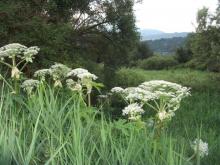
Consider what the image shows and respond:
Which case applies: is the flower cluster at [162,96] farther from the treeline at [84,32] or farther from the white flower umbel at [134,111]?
the treeline at [84,32]

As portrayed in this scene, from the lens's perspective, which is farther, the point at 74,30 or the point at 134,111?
the point at 74,30

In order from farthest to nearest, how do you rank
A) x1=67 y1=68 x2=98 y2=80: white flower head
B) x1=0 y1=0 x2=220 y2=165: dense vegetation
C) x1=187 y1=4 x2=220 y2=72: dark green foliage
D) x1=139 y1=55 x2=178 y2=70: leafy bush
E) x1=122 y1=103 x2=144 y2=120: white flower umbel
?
x1=139 y1=55 x2=178 y2=70: leafy bush
x1=187 y1=4 x2=220 y2=72: dark green foliage
x1=67 y1=68 x2=98 y2=80: white flower head
x1=122 y1=103 x2=144 y2=120: white flower umbel
x1=0 y1=0 x2=220 y2=165: dense vegetation

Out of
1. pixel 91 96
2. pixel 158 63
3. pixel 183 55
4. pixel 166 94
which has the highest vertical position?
pixel 166 94

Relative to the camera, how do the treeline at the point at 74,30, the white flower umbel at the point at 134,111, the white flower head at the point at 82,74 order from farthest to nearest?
the treeline at the point at 74,30, the white flower head at the point at 82,74, the white flower umbel at the point at 134,111

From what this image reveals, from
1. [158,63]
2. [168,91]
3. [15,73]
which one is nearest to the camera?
[168,91]

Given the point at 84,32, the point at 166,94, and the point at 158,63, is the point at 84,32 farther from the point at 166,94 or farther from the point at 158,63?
the point at 158,63

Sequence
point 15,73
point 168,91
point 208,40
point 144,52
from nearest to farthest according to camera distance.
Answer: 1. point 168,91
2. point 15,73
3. point 208,40
4. point 144,52

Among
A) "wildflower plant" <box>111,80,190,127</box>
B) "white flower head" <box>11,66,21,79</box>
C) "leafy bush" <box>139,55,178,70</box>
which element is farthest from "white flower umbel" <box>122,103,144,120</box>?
"leafy bush" <box>139,55,178,70</box>

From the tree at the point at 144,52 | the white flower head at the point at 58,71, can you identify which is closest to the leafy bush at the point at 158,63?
the tree at the point at 144,52

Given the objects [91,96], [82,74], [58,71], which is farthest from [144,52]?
[82,74]

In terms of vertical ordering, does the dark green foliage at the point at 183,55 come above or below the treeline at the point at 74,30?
below

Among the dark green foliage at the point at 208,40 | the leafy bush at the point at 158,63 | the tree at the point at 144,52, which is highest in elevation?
the dark green foliage at the point at 208,40

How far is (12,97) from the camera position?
350 centimetres

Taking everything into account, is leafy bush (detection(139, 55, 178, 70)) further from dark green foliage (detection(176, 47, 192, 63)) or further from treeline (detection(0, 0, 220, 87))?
treeline (detection(0, 0, 220, 87))
